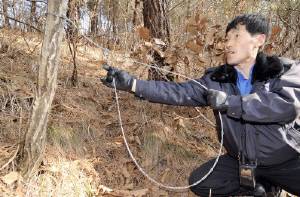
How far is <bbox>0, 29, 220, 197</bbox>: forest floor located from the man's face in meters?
0.98

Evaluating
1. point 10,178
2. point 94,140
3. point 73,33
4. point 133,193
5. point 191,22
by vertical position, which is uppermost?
point 191,22

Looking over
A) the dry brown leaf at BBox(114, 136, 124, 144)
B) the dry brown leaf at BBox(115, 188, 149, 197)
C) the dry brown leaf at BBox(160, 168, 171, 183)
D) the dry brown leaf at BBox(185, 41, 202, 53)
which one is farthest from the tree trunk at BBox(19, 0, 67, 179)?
the dry brown leaf at BBox(185, 41, 202, 53)

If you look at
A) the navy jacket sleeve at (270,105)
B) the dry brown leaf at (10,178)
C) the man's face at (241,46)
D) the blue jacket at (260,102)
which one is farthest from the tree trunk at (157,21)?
the dry brown leaf at (10,178)

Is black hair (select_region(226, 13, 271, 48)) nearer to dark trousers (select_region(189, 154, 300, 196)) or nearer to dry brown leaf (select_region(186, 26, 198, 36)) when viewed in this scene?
dry brown leaf (select_region(186, 26, 198, 36))

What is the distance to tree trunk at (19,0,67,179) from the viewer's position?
185 centimetres

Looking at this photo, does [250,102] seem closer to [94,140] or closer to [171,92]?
[171,92]

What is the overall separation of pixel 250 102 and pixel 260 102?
0.08 metres

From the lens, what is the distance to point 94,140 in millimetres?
2865

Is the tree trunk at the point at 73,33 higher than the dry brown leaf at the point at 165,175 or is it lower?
higher

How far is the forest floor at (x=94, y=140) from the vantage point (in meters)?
2.20

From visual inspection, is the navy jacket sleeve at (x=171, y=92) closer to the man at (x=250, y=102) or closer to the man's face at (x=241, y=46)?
the man at (x=250, y=102)

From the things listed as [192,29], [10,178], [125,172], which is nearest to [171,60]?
[192,29]

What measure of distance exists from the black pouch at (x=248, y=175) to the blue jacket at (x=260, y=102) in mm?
96

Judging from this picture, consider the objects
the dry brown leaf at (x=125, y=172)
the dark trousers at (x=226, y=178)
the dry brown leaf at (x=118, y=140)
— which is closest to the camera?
the dark trousers at (x=226, y=178)
